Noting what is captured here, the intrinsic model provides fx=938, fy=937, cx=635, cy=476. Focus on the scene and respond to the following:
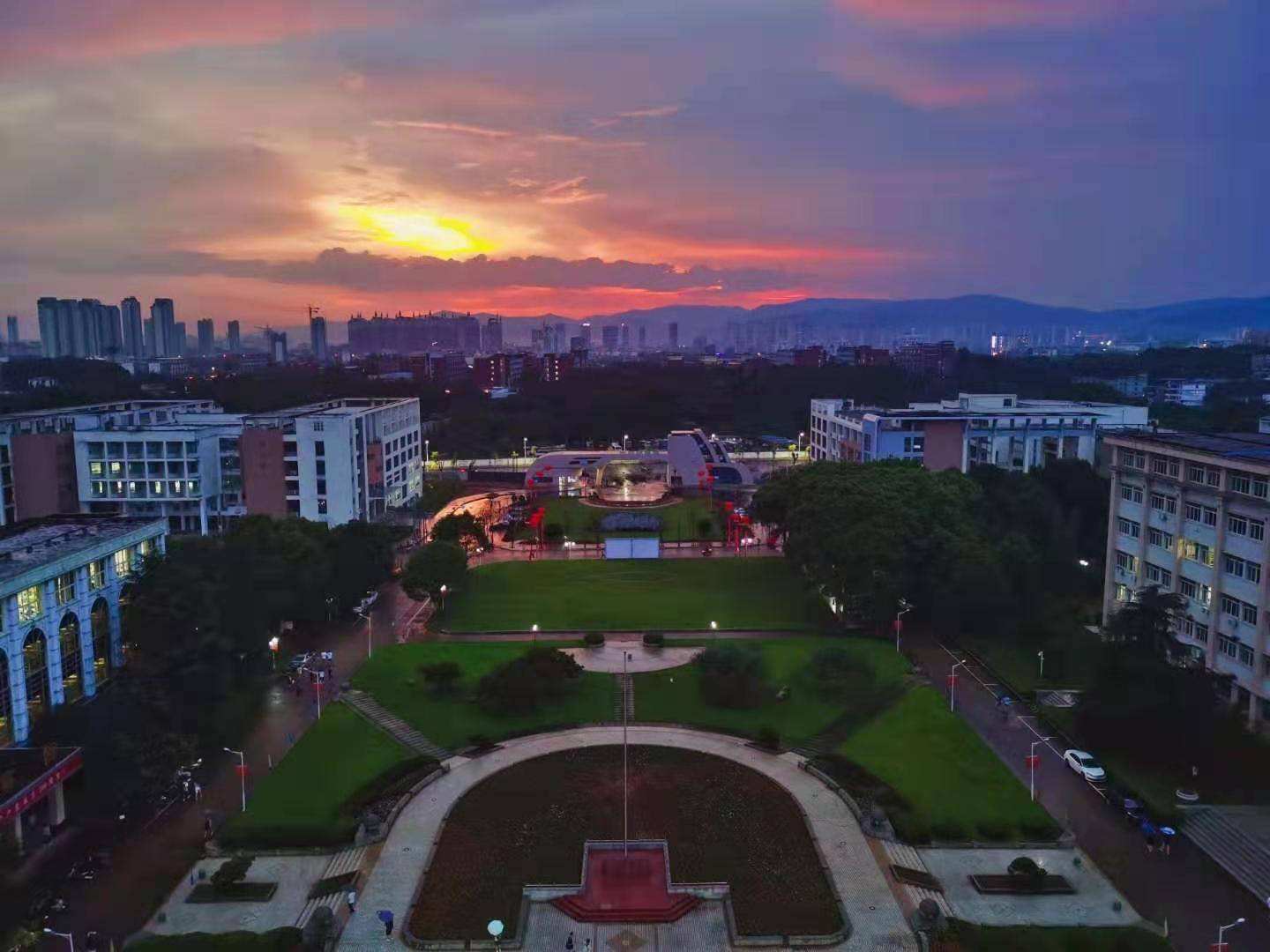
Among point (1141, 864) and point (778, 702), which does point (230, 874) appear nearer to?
point (778, 702)

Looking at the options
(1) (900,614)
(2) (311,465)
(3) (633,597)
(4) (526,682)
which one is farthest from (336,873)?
(2) (311,465)

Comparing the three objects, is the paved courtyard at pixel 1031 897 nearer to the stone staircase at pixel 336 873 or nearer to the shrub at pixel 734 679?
the shrub at pixel 734 679

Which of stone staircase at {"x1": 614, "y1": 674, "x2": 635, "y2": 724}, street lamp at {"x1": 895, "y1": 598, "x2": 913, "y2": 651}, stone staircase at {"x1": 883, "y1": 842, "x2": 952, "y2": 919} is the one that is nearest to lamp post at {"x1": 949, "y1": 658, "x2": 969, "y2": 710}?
street lamp at {"x1": 895, "y1": 598, "x2": 913, "y2": 651}

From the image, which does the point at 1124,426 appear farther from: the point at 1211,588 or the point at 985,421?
the point at 1211,588

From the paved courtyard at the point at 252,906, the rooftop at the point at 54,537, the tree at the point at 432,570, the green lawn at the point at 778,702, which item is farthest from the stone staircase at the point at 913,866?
the rooftop at the point at 54,537

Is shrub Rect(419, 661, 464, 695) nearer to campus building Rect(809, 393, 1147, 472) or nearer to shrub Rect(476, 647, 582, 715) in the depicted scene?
shrub Rect(476, 647, 582, 715)

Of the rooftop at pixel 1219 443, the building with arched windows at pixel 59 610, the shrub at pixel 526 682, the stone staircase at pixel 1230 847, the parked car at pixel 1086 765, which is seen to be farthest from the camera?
the shrub at pixel 526 682

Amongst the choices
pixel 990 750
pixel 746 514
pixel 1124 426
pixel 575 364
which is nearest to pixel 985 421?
pixel 1124 426
